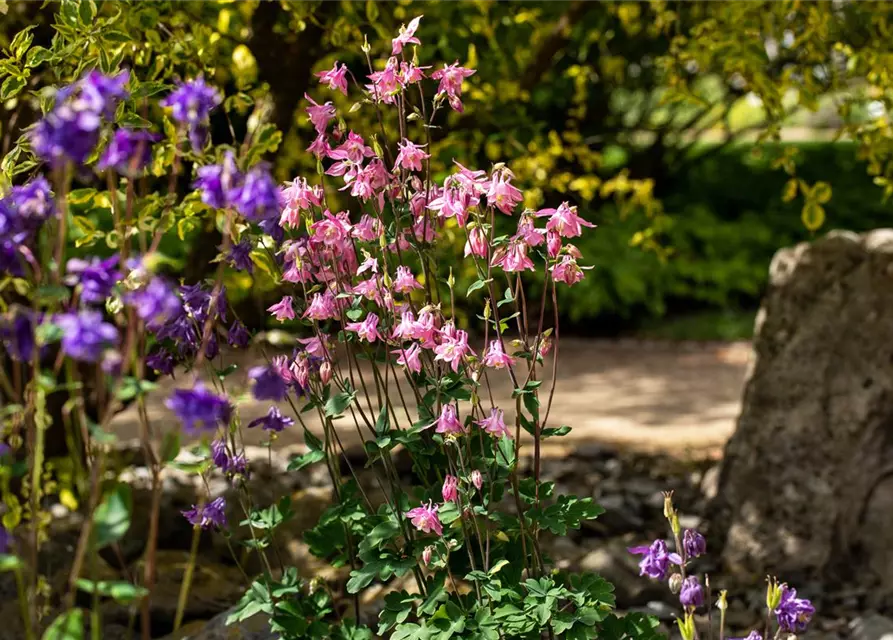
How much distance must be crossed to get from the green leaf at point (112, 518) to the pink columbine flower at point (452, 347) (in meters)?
0.83

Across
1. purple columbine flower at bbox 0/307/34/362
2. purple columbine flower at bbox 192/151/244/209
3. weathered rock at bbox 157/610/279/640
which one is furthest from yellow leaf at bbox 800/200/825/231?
purple columbine flower at bbox 0/307/34/362

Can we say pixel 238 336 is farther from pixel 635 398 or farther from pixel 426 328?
pixel 635 398

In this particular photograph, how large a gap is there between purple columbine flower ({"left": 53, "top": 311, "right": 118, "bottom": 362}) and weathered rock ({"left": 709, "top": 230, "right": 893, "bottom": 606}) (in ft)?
10.8

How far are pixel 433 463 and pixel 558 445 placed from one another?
3.44 m

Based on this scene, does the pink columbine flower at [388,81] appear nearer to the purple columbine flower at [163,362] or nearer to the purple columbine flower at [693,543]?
the purple columbine flower at [163,362]

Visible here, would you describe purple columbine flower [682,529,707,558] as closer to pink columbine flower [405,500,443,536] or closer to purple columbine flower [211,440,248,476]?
pink columbine flower [405,500,443,536]

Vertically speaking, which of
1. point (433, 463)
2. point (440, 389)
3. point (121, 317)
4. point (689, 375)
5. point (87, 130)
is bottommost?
point (689, 375)

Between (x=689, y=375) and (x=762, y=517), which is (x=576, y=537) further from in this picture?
(x=689, y=375)

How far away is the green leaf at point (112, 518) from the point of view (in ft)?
5.07

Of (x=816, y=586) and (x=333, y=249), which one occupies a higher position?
(x=333, y=249)

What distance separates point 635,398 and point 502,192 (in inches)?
209

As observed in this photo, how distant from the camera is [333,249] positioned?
2486 millimetres

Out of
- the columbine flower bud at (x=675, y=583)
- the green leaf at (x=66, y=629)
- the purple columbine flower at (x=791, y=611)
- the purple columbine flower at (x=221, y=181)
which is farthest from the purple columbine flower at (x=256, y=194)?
the purple columbine flower at (x=791, y=611)

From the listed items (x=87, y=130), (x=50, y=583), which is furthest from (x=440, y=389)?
(x=50, y=583)
